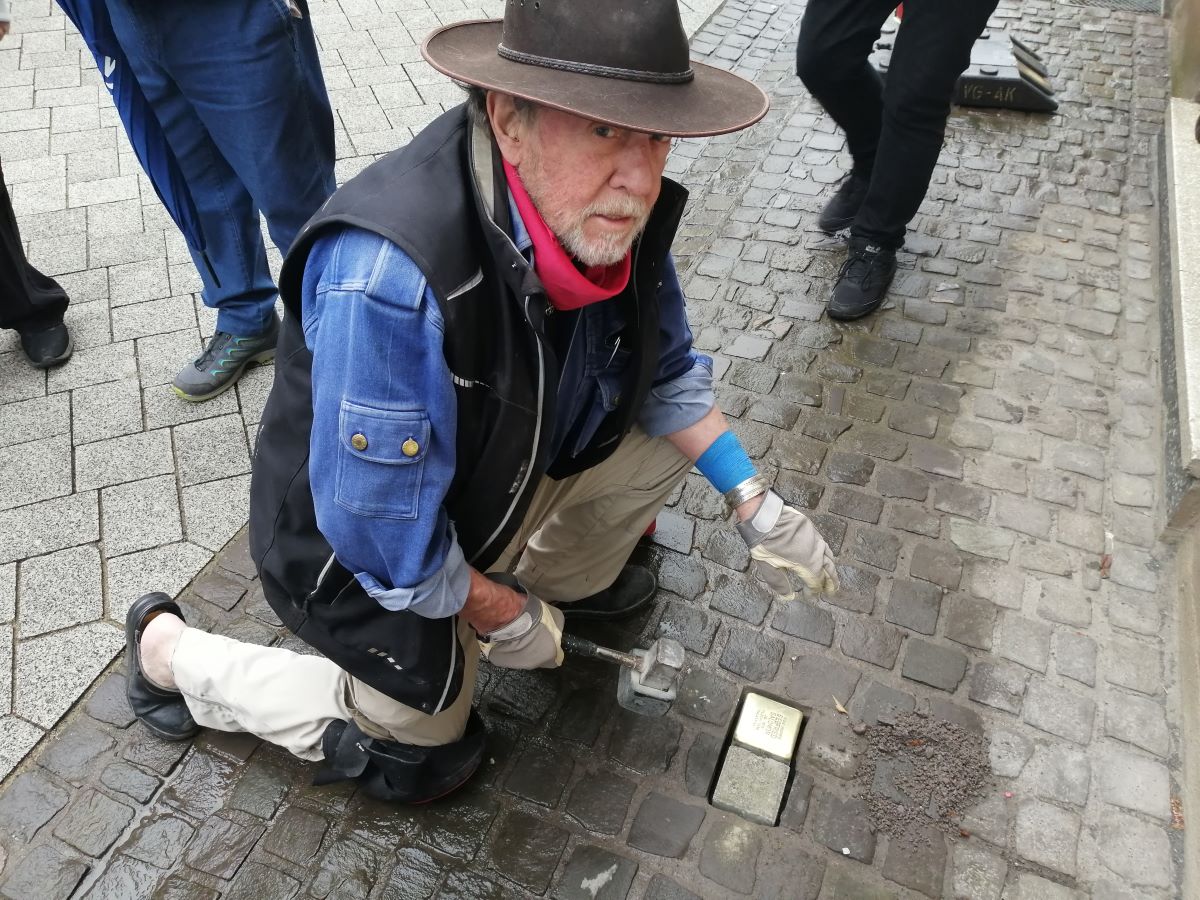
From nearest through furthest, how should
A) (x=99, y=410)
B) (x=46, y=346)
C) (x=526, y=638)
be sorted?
(x=526, y=638), (x=99, y=410), (x=46, y=346)

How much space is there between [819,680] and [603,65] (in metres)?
1.98

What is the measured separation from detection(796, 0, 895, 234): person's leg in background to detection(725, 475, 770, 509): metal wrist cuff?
8.19 ft

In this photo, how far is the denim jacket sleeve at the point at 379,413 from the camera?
1637 millimetres

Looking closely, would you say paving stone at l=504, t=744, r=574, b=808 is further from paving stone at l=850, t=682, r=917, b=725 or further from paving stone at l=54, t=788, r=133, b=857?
paving stone at l=54, t=788, r=133, b=857

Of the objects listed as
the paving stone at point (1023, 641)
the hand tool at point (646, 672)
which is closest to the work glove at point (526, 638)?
the hand tool at point (646, 672)

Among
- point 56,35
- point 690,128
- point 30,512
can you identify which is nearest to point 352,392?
point 690,128

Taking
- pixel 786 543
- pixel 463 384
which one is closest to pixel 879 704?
pixel 786 543

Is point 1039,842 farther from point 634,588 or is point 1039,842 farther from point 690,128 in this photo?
point 690,128

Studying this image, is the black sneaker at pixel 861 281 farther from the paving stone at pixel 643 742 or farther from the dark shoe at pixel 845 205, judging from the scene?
the paving stone at pixel 643 742

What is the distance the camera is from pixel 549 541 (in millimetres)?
2820

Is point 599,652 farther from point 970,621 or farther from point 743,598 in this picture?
point 970,621

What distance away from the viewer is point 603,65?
1.71 m

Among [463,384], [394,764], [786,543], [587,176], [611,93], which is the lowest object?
[394,764]

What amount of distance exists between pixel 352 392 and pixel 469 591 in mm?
600
